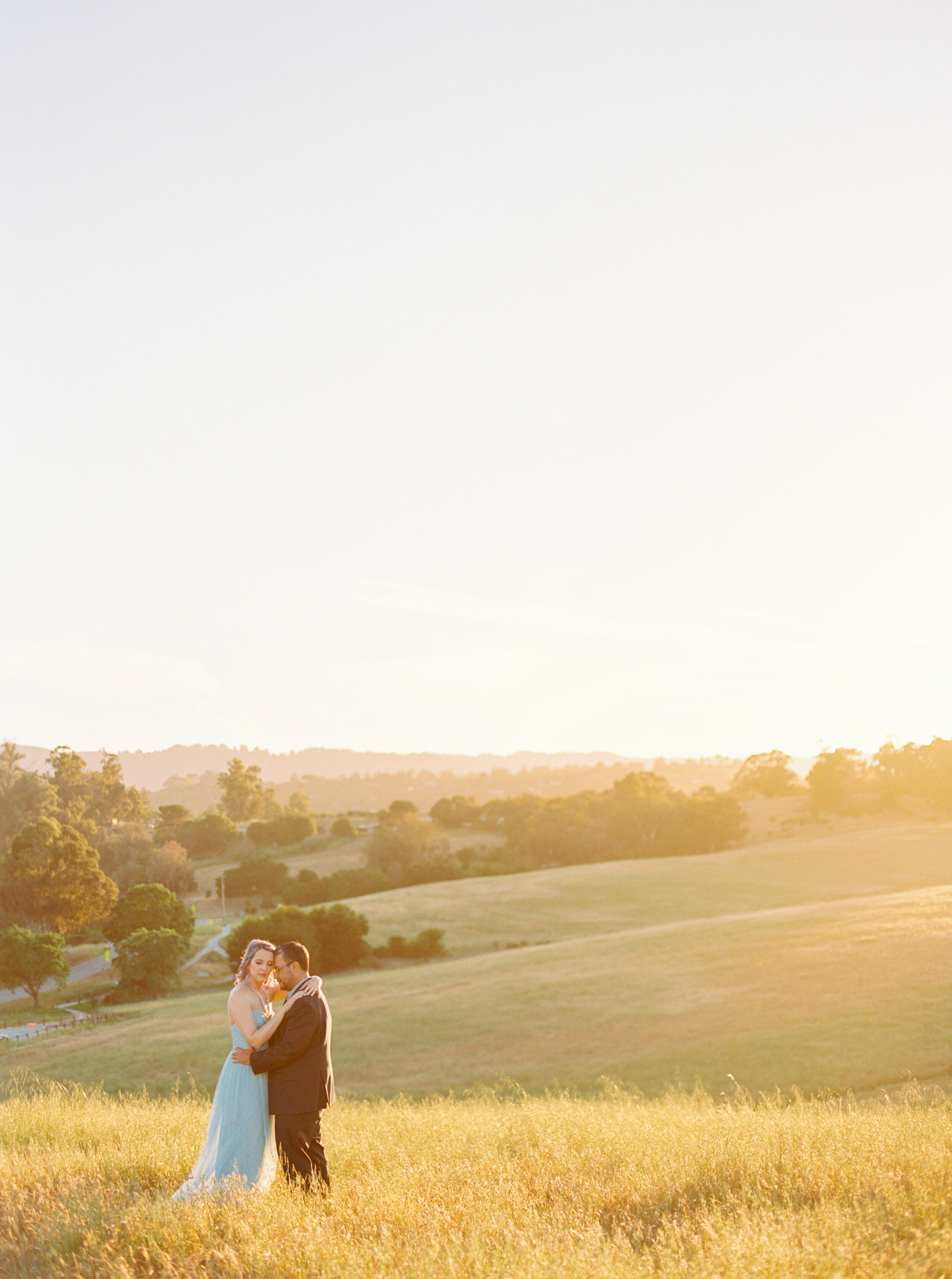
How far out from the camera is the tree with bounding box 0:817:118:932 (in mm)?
62750

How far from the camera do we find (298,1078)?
6.91 metres

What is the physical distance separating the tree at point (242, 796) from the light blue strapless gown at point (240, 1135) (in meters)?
136

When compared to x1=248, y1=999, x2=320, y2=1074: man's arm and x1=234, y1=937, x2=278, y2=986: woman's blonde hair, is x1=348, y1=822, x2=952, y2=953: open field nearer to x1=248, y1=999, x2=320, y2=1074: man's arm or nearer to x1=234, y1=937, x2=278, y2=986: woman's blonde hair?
x1=234, y1=937, x2=278, y2=986: woman's blonde hair

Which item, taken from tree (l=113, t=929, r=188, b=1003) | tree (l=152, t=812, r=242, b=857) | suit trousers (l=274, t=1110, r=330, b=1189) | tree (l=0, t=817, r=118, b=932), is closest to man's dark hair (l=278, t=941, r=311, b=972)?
suit trousers (l=274, t=1110, r=330, b=1189)

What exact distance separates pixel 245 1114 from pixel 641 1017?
19.4 meters

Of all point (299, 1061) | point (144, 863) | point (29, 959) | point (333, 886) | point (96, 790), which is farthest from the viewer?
point (96, 790)

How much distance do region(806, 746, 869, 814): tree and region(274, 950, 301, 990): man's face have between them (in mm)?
98085

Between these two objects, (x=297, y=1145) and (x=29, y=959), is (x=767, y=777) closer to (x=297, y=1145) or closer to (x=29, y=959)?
(x=29, y=959)

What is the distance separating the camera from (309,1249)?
516cm

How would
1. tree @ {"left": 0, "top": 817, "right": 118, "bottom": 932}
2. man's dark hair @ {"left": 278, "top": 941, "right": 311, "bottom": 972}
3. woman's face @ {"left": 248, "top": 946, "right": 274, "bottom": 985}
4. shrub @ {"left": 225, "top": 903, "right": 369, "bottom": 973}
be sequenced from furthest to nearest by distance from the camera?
tree @ {"left": 0, "top": 817, "right": 118, "bottom": 932} < shrub @ {"left": 225, "top": 903, "right": 369, "bottom": 973} < man's dark hair @ {"left": 278, "top": 941, "right": 311, "bottom": 972} < woman's face @ {"left": 248, "top": 946, "right": 274, "bottom": 985}

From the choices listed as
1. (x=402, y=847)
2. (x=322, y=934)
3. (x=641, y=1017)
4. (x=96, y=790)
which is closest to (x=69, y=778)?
(x=96, y=790)

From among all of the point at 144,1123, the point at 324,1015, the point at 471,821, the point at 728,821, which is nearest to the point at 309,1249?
the point at 324,1015

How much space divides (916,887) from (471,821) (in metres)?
61.4

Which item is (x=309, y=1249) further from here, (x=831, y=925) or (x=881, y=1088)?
(x=831, y=925)
